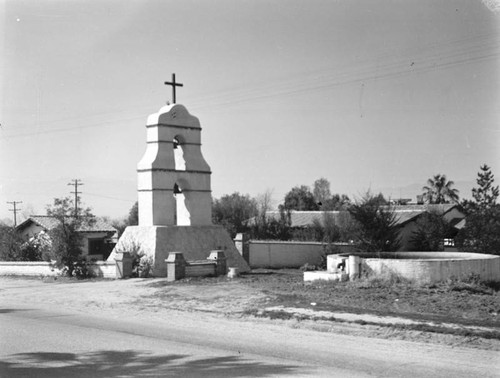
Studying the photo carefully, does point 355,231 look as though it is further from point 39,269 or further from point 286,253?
point 39,269

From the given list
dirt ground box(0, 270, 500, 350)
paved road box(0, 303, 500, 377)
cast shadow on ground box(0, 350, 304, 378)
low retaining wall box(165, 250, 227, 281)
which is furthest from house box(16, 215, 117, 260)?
cast shadow on ground box(0, 350, 304, 378)

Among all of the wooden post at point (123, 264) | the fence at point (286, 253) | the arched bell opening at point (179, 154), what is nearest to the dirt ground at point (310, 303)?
the wooden post at point (123, 264)

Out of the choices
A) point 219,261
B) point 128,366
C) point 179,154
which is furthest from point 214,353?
point 179,154

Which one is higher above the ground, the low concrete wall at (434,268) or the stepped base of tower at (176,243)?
the stepped base of tower at (176,243)

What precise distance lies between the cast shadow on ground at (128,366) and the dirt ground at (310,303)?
11.6 ft

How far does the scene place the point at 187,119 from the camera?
2745cm

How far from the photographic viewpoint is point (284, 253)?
32.6m

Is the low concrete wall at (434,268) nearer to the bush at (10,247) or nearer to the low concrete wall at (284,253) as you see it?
the low concrete wall at (284,253)

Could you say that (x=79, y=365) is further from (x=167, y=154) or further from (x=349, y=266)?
(x=167, y=154)

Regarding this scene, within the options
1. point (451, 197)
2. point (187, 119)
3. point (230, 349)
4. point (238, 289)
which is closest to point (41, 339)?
point (230, 349)

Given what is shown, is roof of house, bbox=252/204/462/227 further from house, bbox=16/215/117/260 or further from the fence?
the fence

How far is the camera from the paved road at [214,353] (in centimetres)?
914

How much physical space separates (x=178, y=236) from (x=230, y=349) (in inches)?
599

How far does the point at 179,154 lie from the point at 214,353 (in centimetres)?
1790
